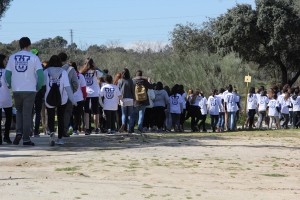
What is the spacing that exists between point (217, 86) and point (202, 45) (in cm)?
2722

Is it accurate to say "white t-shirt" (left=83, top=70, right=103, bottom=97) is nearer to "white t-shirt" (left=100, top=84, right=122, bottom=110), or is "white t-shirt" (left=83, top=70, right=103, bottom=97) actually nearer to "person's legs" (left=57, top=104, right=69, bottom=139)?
"white t-shirt" (left=100, top=84, right=122, bottom=110)

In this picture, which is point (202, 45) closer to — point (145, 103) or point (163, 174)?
point (145, 103)

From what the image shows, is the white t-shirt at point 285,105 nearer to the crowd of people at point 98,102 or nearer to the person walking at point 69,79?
the crowd of people at point 98,102

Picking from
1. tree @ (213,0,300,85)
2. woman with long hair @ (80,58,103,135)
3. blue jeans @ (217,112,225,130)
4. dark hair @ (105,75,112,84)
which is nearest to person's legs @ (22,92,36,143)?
woman with long hair @ (80,58,103,135)

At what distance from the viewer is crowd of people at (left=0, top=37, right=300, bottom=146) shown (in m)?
12.5

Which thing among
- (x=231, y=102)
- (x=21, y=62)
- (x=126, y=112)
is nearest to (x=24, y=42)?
(x=21, y=62)

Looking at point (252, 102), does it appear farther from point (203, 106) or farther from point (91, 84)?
point (91, 84)

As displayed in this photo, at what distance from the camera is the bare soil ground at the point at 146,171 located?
794cm

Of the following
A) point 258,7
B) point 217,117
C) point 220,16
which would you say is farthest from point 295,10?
point 217,117

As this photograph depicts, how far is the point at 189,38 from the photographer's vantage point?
229ft

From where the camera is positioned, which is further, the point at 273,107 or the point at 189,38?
the point at 189,38

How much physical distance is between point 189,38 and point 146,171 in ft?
199

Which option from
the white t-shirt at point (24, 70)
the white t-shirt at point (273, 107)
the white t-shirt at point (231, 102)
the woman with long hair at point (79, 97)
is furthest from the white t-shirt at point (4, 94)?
the white t-shirt at point (273, 107)

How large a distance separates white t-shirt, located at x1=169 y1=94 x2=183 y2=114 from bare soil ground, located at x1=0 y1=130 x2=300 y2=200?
27.4 ft
